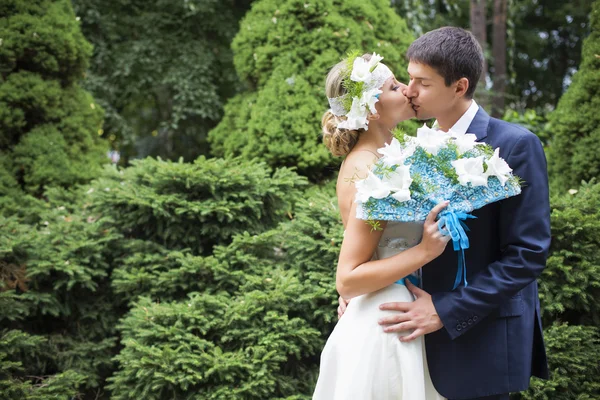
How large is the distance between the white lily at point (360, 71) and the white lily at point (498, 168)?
73 centimetres

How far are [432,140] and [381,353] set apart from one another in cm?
86

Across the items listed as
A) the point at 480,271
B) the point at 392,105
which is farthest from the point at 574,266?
the point at 392,105

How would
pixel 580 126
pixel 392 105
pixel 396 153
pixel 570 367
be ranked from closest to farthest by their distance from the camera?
pixel 396 153 → pixel 392 105 → pixel 570 367 → pixel 580 126

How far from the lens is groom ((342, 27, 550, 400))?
2346 mm

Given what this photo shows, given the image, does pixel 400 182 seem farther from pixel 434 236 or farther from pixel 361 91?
pixel 361 91

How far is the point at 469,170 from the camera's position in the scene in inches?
88.8

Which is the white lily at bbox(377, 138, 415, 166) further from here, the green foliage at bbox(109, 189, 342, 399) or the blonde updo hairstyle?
the green foliage at bbox(109, 189, 342, 399)

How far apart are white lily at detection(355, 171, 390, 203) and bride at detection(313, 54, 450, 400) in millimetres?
184

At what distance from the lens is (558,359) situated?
368 cm

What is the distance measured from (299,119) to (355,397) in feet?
11.4

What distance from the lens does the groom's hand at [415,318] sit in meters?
2.42

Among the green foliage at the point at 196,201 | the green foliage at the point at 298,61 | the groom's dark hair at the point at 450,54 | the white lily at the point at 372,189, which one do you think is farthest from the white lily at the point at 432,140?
the green foliage at the point at 298,61

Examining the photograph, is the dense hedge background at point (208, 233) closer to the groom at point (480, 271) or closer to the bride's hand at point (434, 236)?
the groom at point (480, 271)

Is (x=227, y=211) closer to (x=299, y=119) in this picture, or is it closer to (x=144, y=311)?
(x=144, y=311)
